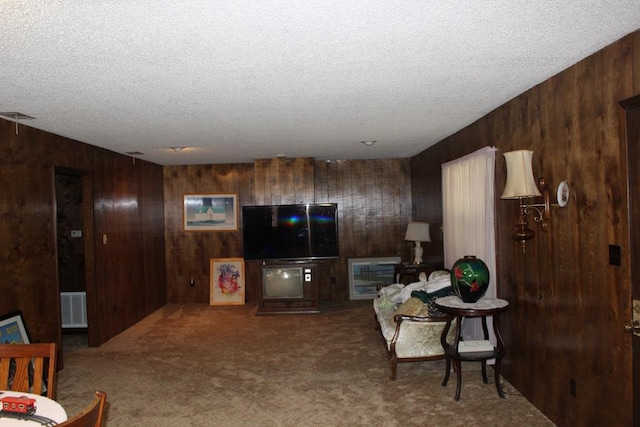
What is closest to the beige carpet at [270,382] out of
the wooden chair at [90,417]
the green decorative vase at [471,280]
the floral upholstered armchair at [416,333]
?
the floral upholstered armchair at [416,333]

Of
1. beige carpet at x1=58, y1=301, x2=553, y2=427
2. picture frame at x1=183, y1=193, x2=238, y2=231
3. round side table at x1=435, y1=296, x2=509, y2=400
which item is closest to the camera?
beige carpet at x1=58, y1=301, x2=553, y2=427

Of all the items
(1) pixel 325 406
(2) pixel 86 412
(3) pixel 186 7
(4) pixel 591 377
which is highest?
(3) pixel 186 7

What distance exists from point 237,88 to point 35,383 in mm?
2027

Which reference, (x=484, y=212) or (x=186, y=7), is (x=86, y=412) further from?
(x=484, y=212)

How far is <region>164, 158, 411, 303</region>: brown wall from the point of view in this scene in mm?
7523

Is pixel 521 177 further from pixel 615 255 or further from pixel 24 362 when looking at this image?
pixel 24 362

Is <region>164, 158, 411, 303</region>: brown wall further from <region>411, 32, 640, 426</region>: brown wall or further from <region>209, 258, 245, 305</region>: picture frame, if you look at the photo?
<region>411, 32, 640, 426</region>: brown wall

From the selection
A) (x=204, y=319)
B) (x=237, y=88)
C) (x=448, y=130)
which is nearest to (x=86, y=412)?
(x=237, y=88)

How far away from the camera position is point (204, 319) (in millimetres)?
6332

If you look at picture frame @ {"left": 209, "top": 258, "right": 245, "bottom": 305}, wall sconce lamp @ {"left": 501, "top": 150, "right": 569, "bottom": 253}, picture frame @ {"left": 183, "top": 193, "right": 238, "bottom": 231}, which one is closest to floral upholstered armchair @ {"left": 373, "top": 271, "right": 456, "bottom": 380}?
wall sconce lamp @ {"left": 501, "top": 150, "right": 569, "bottom": 253}

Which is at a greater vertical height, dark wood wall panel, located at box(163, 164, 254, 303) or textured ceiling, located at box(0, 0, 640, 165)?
textured ceiling, located at box(0, 0, 640, 165)

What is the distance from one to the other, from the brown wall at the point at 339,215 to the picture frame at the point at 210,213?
0.30 feet

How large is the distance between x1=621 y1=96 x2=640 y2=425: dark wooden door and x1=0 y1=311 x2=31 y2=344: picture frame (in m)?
4.33

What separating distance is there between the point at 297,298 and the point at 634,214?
489 cm
